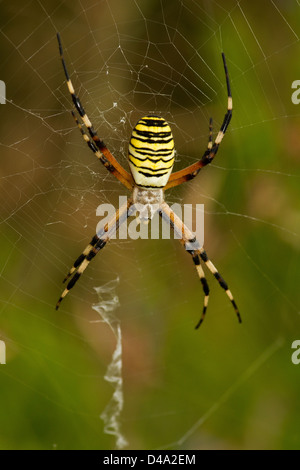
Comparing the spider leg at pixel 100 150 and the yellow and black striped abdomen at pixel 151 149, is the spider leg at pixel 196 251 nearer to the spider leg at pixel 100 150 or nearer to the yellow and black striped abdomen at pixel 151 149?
the spider leg at pixel 100 150

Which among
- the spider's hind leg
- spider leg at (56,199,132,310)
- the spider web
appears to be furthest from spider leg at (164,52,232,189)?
the spider's hind leg

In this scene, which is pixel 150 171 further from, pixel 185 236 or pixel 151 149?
pixel 185 236

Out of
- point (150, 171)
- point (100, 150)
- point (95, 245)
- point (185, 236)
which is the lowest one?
point (95, 245)

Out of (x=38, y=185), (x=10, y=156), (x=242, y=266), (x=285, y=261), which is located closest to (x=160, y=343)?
(x=242, y=266)

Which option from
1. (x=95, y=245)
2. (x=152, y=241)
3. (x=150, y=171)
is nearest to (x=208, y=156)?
(x=150, y=171)

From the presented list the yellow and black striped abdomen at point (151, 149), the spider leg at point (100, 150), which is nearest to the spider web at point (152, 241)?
the spider leg at point (100, 150)

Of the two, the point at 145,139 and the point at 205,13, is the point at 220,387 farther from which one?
the point at 205,13

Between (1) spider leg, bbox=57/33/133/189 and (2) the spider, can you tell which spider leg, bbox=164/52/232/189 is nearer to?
(2) the spider
